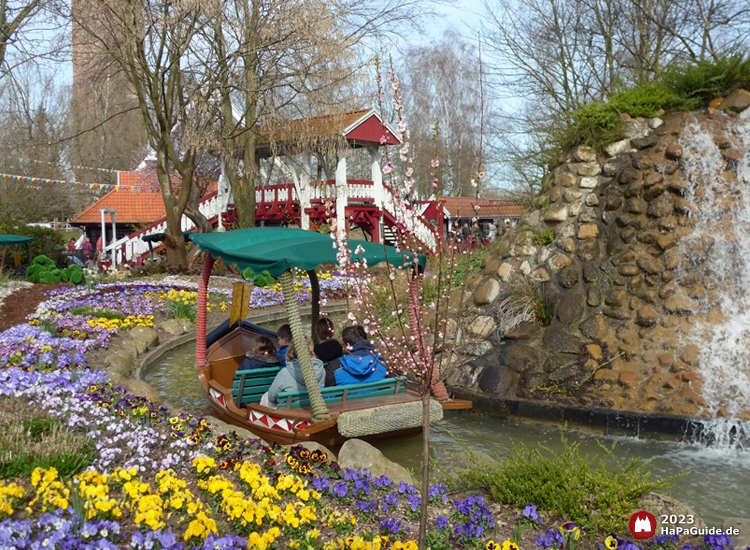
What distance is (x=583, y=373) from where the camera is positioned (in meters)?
8.90

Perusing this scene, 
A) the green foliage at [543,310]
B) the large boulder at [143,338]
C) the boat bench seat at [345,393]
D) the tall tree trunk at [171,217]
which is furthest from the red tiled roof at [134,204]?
the boat bench seat at [345,393]

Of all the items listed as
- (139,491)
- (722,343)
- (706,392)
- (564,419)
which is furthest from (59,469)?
(722,343)

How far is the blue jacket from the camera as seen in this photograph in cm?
752

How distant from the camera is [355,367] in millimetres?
7523

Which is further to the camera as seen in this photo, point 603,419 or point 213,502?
point 603,419

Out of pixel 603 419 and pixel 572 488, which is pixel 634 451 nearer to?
pixel 603 419

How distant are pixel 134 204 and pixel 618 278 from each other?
31230mm

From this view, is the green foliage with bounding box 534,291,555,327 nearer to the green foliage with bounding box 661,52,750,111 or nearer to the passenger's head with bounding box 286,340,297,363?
the green foliage with bounding box 661,52,750,111

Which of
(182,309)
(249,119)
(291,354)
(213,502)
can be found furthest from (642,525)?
(249,119)

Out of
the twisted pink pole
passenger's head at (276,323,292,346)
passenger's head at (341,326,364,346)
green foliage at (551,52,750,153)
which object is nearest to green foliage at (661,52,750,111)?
green foliage at (551,52,750,153)

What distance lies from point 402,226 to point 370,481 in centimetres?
205

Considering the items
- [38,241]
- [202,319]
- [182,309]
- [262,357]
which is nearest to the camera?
[262,357]

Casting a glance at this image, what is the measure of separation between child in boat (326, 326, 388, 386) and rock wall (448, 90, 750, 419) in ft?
7.17

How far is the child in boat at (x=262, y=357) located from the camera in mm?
8031
